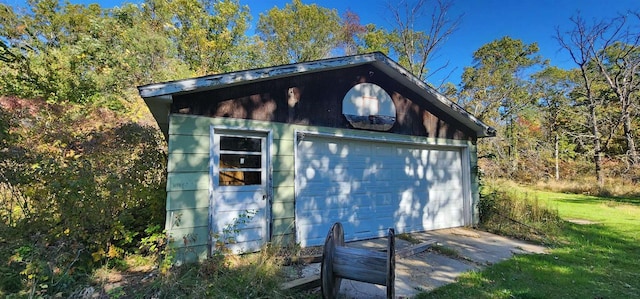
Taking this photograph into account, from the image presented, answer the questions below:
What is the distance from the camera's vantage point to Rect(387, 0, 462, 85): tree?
A: 1466cm

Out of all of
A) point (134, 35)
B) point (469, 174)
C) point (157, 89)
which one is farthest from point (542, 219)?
point (134, 35)

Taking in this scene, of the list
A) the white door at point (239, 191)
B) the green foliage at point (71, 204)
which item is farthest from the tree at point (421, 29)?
the green foliage at point (71, 204)

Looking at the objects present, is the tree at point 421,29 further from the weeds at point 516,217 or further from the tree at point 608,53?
the weeds at point 516,217

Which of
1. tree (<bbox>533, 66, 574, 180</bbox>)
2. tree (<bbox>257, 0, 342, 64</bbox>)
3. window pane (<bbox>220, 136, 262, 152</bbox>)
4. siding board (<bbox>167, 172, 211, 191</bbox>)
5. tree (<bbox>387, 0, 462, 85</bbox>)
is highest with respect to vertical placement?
tree (<bbox>257, 0, 342, 64</bbox>)

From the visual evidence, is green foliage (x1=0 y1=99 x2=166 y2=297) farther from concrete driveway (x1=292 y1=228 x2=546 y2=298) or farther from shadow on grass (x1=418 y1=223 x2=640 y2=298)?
shadow on grass (x1=418 y1=223 x2=640 y2=298)

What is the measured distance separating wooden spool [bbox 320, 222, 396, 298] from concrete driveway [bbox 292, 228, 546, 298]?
19.8 inches

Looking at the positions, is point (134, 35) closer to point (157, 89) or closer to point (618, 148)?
point (157, 89)

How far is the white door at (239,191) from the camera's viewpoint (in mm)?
4531

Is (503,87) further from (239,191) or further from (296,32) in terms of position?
(239,191)

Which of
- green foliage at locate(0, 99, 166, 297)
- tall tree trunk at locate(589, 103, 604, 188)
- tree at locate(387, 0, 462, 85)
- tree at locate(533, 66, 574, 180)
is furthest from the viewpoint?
tree at locate(533, 66, 574, 180)

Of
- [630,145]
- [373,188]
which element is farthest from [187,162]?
[630,145]

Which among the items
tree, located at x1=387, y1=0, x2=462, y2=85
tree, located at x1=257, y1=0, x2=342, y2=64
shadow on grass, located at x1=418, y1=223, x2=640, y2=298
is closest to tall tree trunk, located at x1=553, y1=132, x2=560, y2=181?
tree, located at x1=387, y1=0, x2=462, y2=85

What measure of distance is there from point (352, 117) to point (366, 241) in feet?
8.06

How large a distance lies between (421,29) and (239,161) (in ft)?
47.2
